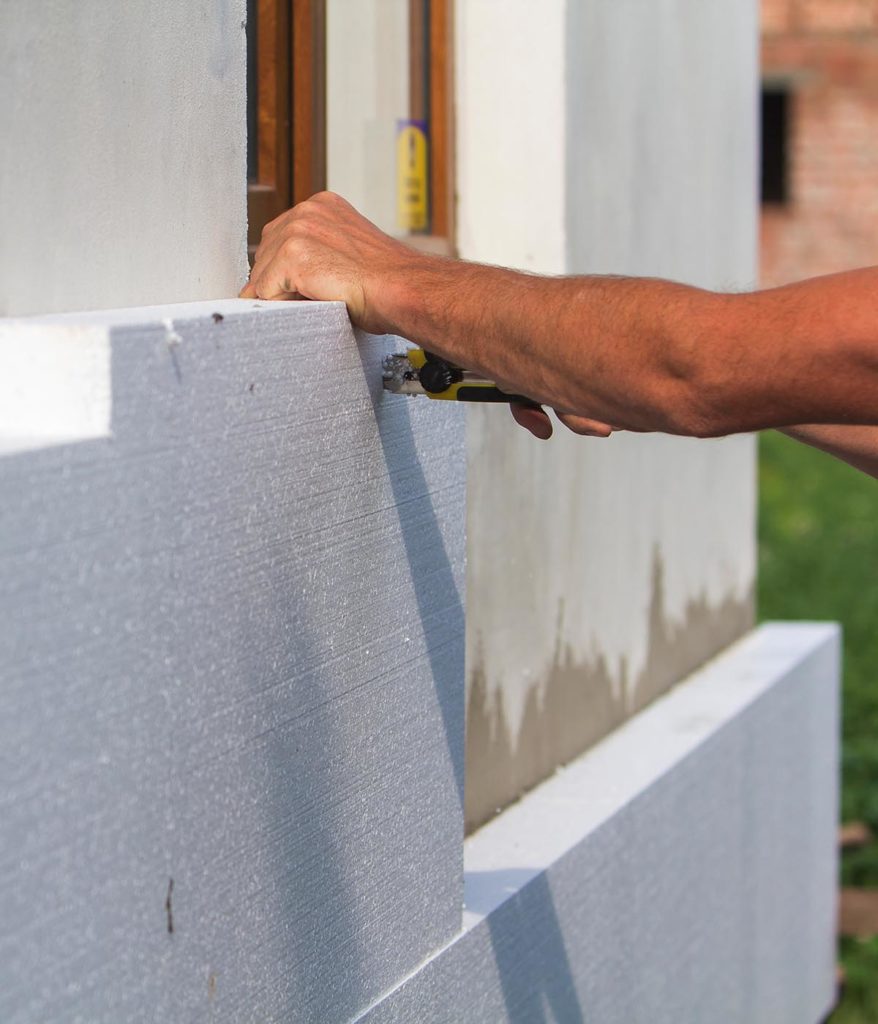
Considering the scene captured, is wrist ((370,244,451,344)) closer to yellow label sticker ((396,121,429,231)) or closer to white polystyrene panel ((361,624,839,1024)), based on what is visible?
white polystyrene panel ((361,624,839,1024))

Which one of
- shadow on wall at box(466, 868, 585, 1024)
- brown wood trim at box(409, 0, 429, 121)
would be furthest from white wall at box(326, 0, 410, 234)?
shadow on wall at box(466, 868, 585, 1024)

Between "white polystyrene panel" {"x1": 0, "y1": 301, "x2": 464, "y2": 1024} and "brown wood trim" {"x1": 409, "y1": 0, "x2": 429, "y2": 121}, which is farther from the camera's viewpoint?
"brown wood trim" {"x1": 409, "y1": 0, "x2": 429, "y2": 121}

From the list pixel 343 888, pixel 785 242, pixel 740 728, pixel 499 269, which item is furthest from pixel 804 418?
pixel 785 242

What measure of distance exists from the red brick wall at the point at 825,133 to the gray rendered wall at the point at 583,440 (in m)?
11.3

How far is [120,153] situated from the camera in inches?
73.9

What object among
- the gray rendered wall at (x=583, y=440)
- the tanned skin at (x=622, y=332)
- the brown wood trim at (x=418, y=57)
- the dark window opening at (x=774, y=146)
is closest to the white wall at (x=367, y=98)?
the brown wood trim at (x=418, y=57)

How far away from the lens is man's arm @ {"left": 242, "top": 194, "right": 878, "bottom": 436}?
173cm

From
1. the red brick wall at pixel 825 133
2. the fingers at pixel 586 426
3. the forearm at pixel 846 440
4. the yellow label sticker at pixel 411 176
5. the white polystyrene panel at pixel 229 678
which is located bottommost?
the white polystyrene panel at pixel 229 678

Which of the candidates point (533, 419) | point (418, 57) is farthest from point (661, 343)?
point (418, 57)

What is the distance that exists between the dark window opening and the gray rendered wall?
40.4 ft

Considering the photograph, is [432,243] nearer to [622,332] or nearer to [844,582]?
[622,332]

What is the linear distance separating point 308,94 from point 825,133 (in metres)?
13.5

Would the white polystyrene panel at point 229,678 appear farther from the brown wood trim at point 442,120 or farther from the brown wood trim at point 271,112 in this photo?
the brown wood trim at point 442,120

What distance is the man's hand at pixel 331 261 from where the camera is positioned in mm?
2002
